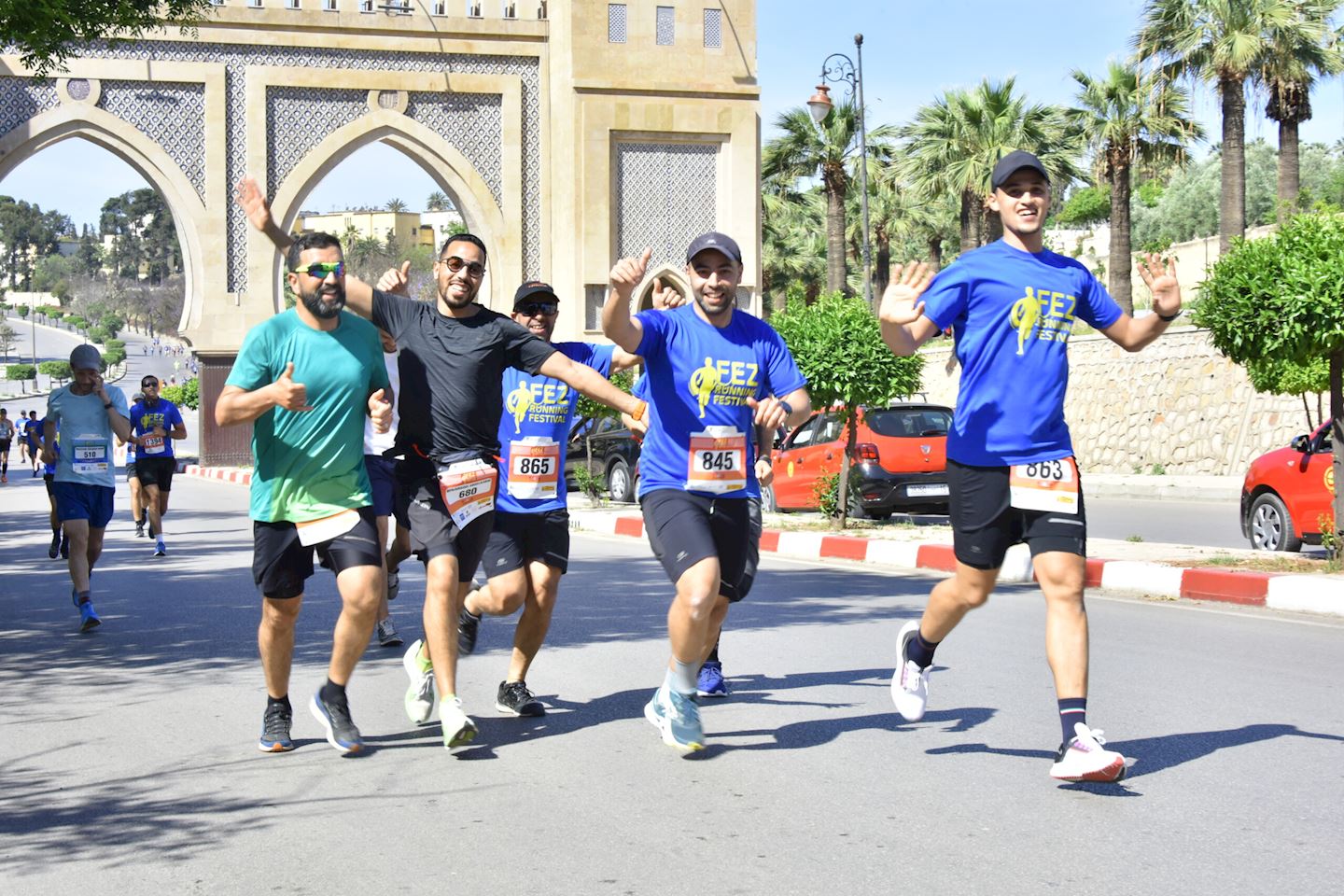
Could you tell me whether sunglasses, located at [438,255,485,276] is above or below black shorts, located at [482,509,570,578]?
above

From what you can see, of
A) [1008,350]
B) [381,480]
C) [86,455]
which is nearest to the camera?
[1008,350]

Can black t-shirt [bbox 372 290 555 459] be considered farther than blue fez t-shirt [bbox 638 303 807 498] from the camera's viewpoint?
Yes

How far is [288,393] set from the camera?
5.39 metres

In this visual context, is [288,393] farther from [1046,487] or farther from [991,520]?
[1046,487]

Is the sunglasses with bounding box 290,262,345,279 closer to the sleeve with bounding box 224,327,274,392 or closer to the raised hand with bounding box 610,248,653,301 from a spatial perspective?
the sleeve with bounding box 224,327,274,392

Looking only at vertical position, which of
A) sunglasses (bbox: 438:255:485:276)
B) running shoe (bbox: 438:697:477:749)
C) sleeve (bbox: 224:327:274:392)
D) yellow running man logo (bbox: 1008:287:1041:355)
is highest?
sunglasses (bbox: 438:255:485:276)

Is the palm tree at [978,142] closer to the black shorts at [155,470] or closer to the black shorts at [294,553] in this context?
the black shorts at [155,470]

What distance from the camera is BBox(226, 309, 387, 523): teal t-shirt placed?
572 cm

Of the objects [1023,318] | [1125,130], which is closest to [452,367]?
[1023,318]

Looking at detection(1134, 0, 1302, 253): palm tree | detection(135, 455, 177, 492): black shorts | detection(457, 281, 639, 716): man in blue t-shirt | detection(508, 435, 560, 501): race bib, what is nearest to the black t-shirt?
detection(457, 281, 639, 716): man in blue t-shirt

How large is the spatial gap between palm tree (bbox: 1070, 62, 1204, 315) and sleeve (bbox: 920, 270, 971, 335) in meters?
32.5

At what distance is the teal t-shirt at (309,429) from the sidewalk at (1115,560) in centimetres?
676

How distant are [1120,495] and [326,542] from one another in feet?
68.1

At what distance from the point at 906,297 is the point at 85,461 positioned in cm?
658
